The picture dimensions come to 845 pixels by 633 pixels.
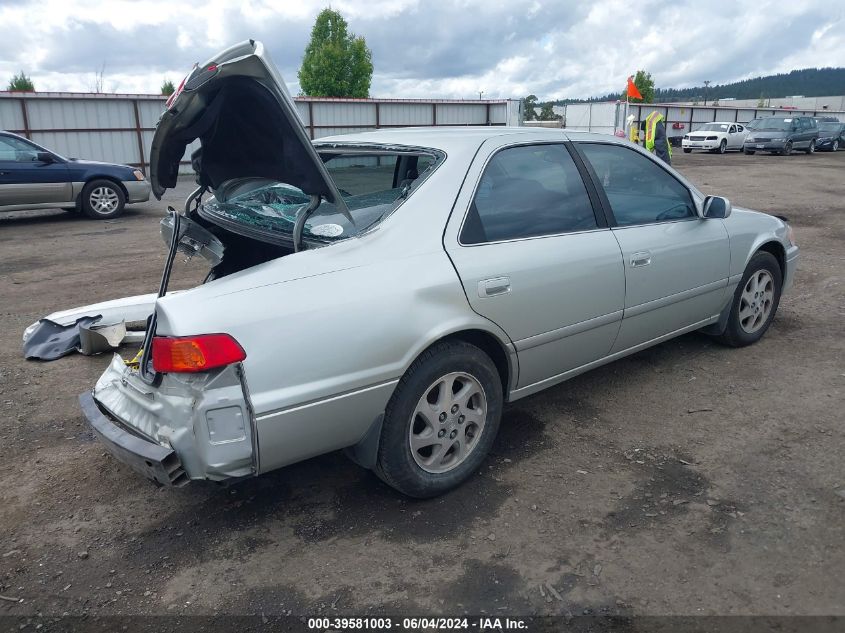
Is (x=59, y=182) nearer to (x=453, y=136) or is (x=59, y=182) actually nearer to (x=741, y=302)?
(x=453, y=136)

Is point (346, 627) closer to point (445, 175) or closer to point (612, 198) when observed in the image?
point (445, 175)

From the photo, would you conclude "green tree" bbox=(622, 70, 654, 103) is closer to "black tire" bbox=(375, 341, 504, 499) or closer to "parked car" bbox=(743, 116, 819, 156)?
"parked car" bbox=(743, 116, 819, 156)

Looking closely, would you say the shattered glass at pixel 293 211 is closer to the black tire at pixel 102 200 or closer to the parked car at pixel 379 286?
the parked car at pixel 379 286

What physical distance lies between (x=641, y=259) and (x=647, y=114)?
122 ft

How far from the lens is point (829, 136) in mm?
32375

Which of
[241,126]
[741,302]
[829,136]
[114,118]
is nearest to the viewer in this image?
[241,126]

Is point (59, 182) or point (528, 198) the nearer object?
point (528, 198)

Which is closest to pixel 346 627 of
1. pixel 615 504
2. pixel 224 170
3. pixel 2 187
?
pixel 615 504

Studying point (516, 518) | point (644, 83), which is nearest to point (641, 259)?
point (516, 518)

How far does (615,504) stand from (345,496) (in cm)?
123

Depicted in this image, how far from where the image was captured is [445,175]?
10.3ft

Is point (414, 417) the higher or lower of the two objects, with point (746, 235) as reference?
lower

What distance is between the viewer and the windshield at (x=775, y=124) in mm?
29672

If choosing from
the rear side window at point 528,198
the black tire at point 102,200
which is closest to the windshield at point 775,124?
the black tire at point 102,200
